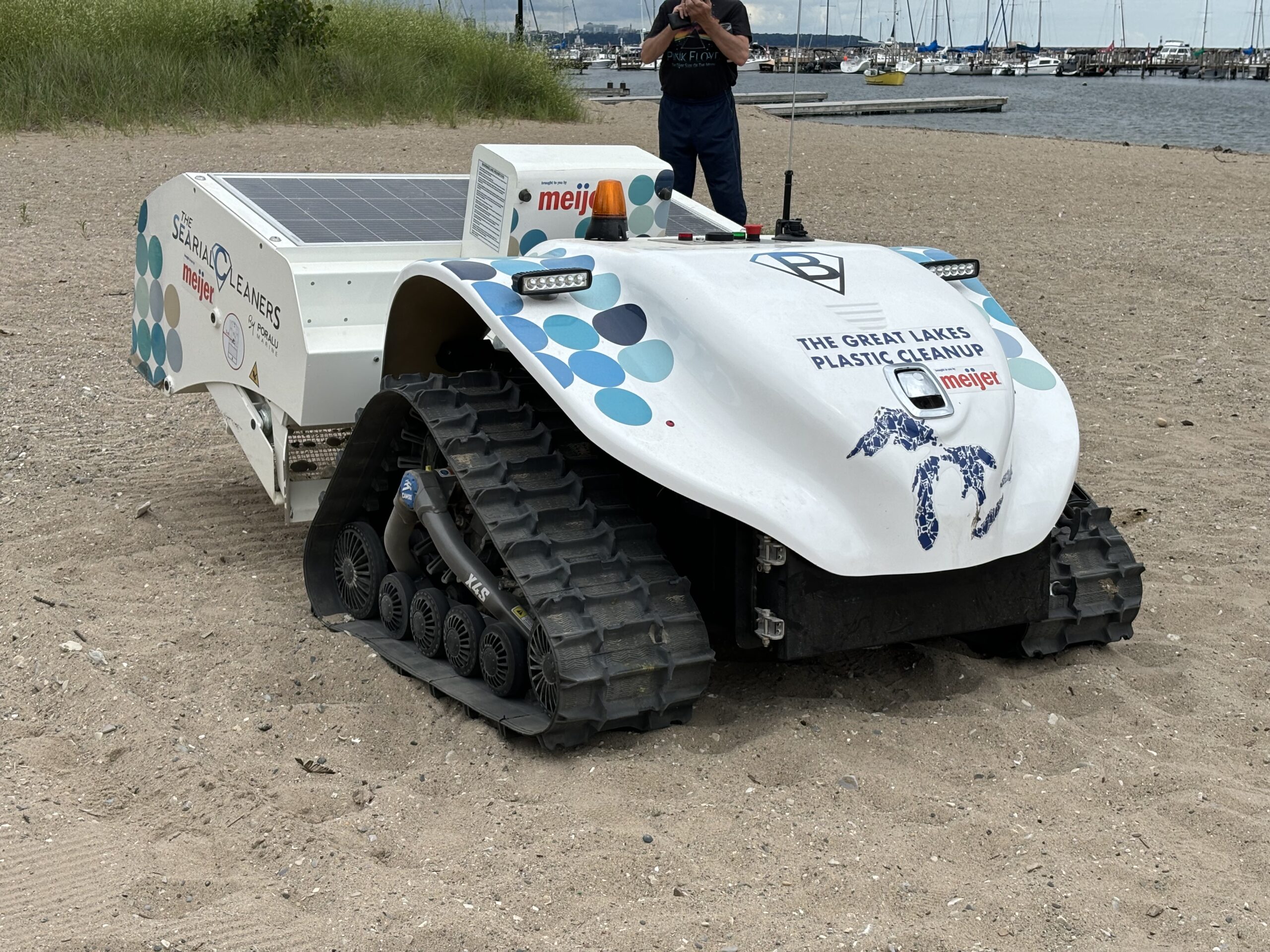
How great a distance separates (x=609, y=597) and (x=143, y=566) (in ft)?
6.85

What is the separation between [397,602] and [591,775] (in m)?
0.97

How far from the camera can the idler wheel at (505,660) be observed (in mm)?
3342

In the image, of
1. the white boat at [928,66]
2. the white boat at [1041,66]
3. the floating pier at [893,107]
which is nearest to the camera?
the floating pier at [893,107]

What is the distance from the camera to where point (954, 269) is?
163 inches

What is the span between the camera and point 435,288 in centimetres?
393

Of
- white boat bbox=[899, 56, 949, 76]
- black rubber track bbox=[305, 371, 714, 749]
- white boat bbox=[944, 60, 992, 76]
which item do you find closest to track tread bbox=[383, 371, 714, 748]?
black rubber track bbox=[305, 371, 714, 749]

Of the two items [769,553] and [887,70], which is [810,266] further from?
[887,70]

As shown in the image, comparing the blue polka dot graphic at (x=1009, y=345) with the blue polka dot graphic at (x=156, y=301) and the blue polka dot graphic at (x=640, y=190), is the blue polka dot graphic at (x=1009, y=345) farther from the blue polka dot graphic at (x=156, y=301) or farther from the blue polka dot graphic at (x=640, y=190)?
the blue polka dot graphic at (x=156, y=301)

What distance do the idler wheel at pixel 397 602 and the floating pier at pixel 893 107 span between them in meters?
30.9

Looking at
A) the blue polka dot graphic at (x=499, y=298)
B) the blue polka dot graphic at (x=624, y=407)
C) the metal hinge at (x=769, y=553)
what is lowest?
the metal hinge at (x=769, y=553)

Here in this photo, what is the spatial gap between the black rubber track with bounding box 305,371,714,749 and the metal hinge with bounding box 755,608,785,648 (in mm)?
134

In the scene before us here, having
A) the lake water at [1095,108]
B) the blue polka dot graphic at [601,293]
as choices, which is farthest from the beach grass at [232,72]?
the blue polka dot graphic at [601,293]

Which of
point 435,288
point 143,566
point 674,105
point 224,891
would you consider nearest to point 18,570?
point 143,566

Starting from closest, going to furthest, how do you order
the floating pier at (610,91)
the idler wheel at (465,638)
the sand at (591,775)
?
the sand at (591,775), the idler wheel at (465,638), the floating pier at (610,91)
